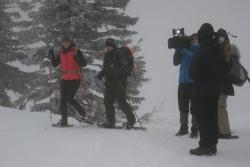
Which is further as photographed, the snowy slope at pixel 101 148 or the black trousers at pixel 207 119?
the black trousers at pixel 207 119

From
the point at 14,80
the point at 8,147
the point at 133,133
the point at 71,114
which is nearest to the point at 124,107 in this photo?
the point at 133,133

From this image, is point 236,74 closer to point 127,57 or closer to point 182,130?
point 182,130

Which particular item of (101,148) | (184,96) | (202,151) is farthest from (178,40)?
(101,148)

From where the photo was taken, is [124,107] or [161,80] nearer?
[124,107]

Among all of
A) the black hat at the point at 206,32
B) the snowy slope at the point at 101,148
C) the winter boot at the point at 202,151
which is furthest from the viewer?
the black hat at the point at 206,32

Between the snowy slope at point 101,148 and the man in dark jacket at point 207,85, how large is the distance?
1.44ft

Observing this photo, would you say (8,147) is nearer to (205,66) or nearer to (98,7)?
(205,66)

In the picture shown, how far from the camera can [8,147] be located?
988 cm

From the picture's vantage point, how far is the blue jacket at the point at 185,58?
1184cm

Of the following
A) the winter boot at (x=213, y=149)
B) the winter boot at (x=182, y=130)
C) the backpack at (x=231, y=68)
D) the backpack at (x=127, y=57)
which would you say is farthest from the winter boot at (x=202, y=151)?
the backpack at (x=127, y=57)

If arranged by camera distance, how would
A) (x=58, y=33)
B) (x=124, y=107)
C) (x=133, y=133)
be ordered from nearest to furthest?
(x=133, y=133), (x=124, y=107), (x=58, y=33)

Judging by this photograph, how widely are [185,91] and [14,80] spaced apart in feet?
42.0

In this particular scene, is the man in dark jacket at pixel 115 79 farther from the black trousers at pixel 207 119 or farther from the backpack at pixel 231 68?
the black trousers at pixel 207 119

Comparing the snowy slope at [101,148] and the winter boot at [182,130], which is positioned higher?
the winter boot at [182,130]
